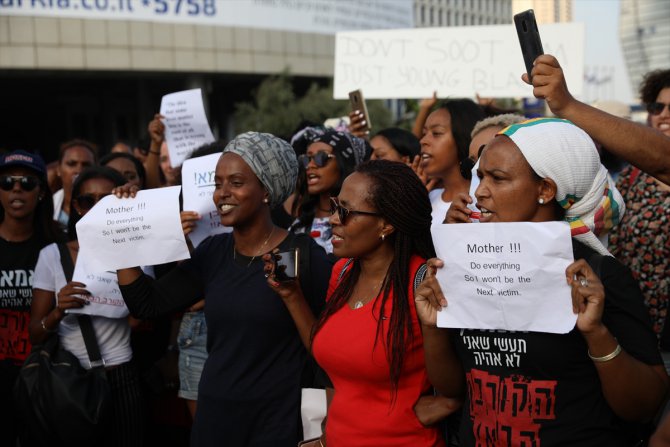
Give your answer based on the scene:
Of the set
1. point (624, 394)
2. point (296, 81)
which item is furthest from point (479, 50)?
point (296, 81)

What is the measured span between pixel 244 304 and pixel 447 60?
4923mm

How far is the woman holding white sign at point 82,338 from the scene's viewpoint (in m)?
4.12

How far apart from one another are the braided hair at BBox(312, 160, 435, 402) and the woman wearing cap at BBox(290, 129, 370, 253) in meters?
1.52

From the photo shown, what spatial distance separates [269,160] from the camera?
366 cm

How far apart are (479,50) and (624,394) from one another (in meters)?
5.65

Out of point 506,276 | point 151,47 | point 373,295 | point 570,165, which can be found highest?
point 151,47

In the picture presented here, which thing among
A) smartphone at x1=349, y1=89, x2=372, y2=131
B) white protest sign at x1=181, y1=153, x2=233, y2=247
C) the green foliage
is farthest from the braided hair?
the green foliage

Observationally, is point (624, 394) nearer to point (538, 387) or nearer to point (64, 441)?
point (538, 387)

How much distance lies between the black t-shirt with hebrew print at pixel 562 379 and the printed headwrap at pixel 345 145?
8.78 ft

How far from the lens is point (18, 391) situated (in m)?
4.04

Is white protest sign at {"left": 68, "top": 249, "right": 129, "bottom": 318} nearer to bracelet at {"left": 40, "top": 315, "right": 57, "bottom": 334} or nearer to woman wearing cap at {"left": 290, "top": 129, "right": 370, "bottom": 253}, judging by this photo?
bracelet at {"left": 40, "top": 315, "right": 57, "bottom": 334}

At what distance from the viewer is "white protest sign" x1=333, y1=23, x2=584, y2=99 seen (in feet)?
23.8

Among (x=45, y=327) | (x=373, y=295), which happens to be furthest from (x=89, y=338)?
(x=373, y=295)

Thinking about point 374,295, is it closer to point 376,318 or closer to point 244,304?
point 376,318
